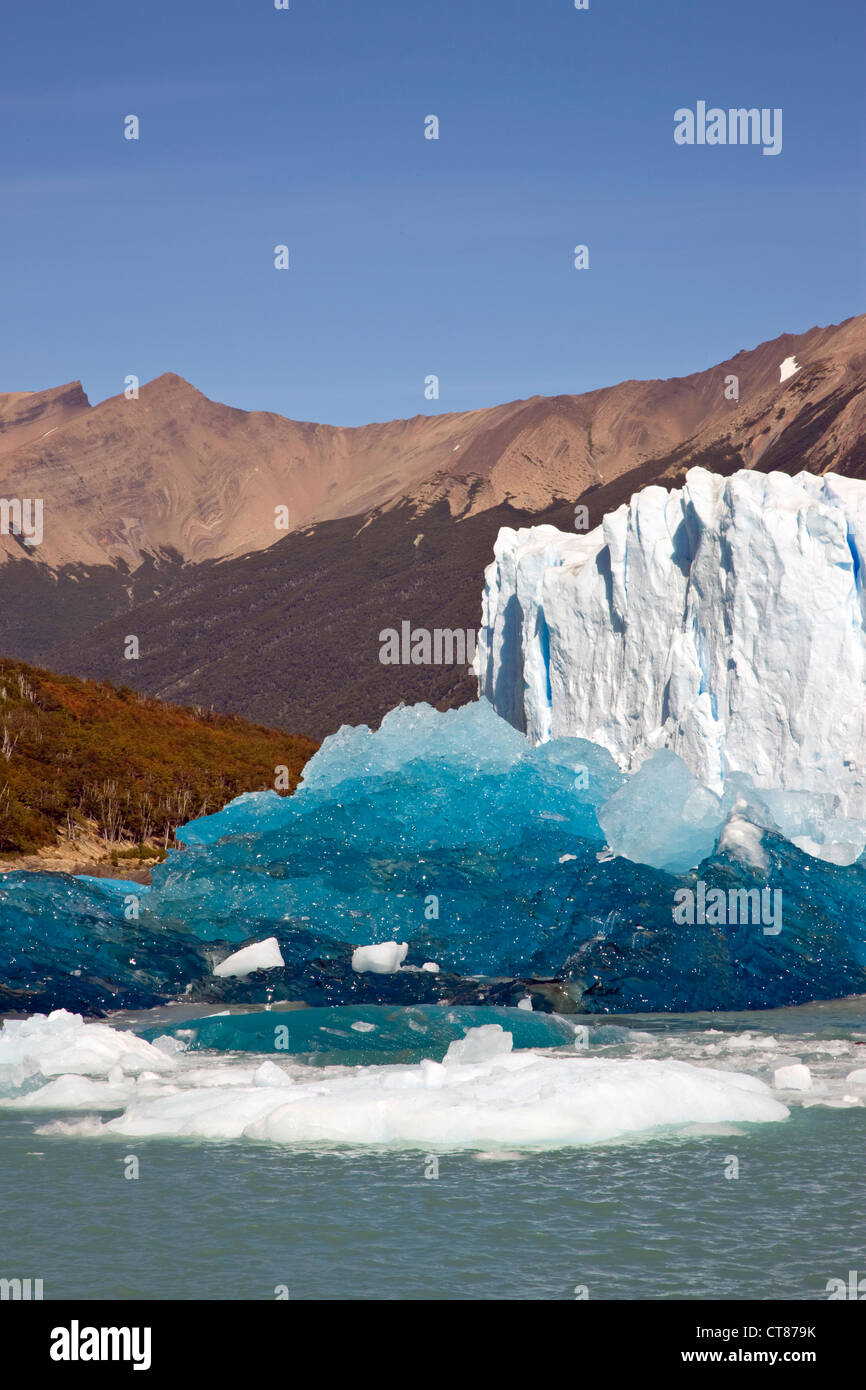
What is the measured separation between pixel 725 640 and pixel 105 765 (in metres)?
29.4

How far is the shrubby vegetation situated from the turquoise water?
112 feet

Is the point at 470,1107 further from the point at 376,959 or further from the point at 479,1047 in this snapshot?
the point at 376,959

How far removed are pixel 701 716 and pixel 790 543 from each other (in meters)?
4.12

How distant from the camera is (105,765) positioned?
174ft

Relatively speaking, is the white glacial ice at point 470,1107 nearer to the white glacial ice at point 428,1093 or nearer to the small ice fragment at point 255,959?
the white glacial ice at point 428,1093

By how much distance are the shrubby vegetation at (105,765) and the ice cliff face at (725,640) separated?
2044 centimetres

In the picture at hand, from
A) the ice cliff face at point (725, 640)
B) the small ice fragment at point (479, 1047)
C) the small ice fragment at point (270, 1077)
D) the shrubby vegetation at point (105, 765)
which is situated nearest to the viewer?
the small ice fragment at point (270, 1077)

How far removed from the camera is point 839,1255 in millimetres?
10336

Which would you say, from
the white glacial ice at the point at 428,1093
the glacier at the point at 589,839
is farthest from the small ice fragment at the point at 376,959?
the white glacial ice at the point at 428,1093

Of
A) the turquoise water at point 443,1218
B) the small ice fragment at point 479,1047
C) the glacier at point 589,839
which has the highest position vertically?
the glacier at point 589,839

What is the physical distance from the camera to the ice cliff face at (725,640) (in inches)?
1160
